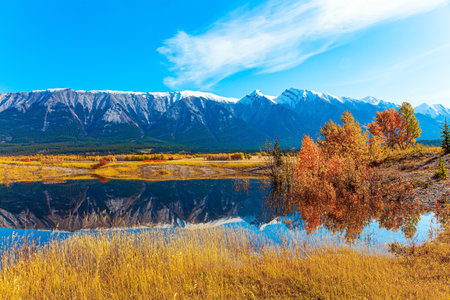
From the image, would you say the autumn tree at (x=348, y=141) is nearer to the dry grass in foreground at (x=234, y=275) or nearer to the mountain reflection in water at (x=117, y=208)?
the mountain reflection in water at (x=117, y=208)

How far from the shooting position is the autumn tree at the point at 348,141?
30.6 metres

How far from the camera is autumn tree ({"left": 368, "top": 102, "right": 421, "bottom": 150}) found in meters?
46.0

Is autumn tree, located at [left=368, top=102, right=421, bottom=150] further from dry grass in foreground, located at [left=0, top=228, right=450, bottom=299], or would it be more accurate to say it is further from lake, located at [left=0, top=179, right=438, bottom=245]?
dry grass in foreground, located at [left=0, top=228, right=450, bottom=299]

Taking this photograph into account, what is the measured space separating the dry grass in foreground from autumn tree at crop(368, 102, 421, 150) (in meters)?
44.4

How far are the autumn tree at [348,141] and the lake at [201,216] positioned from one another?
13.2 m

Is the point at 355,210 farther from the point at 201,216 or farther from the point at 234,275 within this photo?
the point at 234,275

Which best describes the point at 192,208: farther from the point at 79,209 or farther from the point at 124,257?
the point at 124,257

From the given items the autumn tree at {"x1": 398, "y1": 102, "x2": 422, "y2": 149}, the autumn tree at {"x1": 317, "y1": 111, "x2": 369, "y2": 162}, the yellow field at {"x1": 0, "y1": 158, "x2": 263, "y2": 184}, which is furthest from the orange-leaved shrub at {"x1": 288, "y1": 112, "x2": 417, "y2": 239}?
the yellow field at {"x1": 0, "y1": 158, "x2": 263, "y2": 184}

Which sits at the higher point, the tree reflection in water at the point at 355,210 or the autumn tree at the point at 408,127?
the autumn tree at the point at 408,127

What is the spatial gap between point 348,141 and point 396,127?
2369 centimetres

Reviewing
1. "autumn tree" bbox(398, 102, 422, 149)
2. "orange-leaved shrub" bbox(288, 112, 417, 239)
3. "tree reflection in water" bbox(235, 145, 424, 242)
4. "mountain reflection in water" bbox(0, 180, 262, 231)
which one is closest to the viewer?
"tree reflection in water" bbox(235, 145, 424, 242)

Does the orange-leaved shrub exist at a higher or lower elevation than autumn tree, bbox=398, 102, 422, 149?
lower

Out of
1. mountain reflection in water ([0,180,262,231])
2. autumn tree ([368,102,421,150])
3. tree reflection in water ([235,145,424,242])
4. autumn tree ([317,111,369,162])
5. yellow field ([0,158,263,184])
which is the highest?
autumn tree ([368,102,421,150])

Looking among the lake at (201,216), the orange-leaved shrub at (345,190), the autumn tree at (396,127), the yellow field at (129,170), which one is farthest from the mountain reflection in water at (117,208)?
the autumn tree at (396,127)
